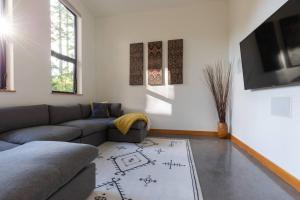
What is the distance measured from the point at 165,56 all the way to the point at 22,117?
320 centimetres

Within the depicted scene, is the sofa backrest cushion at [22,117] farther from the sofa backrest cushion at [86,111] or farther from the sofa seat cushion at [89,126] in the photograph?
the sofa backrest cushion at [86,111]

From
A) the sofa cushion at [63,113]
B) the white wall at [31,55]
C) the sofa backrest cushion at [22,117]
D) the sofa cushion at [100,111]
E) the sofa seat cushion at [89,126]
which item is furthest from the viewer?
the sofa cushion at [100,111]

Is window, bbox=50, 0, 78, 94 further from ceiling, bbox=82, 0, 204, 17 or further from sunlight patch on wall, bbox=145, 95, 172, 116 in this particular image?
sunlight patch on wall, bbox=145, 95, 172, 116

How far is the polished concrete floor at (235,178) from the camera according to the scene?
1.63 meters

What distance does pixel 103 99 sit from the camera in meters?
4.79

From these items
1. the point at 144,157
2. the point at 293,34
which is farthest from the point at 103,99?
the point at 293,34

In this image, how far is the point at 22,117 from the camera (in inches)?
94.3

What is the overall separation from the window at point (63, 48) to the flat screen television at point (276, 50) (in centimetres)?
358

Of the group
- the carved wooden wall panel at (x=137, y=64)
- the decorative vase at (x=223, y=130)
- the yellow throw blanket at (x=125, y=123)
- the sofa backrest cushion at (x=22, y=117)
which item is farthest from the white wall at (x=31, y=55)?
the decorative vase at (x=223, y=130)

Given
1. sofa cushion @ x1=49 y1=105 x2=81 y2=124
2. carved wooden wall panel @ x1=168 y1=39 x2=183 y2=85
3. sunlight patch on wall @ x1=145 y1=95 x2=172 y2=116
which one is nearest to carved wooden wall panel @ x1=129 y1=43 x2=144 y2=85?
sunlight patch on wall @ x1=145 y1=95 x2=172 y2=116

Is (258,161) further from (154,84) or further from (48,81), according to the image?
(48,81)

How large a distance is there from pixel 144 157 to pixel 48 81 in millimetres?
2295

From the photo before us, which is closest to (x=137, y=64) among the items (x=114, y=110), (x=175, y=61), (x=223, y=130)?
(x=175, y=61)

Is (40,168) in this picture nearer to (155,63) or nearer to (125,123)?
(125,123)
